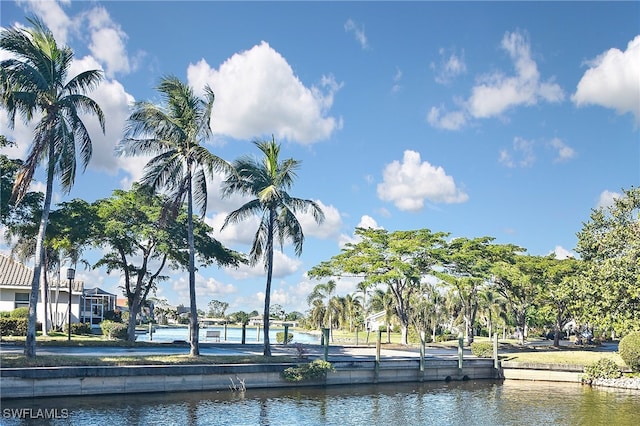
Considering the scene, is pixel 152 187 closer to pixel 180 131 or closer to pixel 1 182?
pixel 180 131

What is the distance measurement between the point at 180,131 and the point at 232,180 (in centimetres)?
360

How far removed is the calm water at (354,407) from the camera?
18.6 m

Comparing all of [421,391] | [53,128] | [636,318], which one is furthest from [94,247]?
[636,318]

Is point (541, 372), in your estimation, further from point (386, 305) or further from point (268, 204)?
point (386, 305)

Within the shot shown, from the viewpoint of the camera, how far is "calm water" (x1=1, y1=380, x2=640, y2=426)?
18.6 metres

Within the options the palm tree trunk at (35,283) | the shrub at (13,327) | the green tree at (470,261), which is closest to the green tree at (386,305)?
the green tree at (470,261)

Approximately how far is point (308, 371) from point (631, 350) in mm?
16701

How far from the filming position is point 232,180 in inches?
1093

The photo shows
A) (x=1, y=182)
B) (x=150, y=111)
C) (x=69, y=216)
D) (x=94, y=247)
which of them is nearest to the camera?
(x=150, y=111)

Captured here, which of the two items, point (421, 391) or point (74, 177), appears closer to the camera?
point (74, 177)

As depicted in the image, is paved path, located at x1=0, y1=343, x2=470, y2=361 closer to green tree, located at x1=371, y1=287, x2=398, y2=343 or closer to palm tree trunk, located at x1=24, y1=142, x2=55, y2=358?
palm tree trunk, located at x1=24, y1=142, x2=55, y2=358

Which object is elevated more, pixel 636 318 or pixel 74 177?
pixel 74 177

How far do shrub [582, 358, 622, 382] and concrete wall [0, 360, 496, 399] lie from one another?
269 inches

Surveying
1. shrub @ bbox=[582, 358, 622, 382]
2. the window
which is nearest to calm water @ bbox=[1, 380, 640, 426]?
shrub @ bbox=[582, 358, 622, 382]
